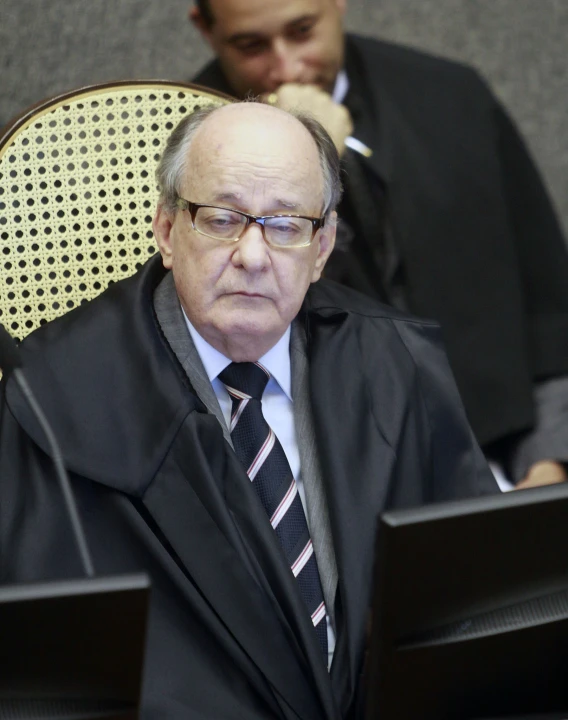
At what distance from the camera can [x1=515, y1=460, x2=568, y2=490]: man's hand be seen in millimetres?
1933

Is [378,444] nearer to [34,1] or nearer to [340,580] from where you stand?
[340,580]

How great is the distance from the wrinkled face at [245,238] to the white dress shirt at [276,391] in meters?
→ 0.01

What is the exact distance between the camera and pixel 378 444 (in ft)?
4.42

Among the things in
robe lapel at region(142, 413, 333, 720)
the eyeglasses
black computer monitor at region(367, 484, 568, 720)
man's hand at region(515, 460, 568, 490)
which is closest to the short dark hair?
the eyeglasses

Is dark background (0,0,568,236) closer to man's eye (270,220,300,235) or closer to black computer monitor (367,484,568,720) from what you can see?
man's eye (270,220,300,235)

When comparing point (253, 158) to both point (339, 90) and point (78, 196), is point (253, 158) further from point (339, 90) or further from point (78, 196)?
point (339, 90)

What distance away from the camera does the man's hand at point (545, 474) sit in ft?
6.34

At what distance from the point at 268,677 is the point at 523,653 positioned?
1.09 feet

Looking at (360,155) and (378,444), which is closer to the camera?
(378,444)

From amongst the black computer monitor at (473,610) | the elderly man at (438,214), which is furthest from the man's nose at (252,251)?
the elderly man at (438,214)

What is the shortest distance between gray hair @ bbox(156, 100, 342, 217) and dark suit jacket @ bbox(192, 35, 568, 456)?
597 mm

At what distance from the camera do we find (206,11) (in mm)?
2105

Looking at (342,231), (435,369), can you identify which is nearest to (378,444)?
(435,369)

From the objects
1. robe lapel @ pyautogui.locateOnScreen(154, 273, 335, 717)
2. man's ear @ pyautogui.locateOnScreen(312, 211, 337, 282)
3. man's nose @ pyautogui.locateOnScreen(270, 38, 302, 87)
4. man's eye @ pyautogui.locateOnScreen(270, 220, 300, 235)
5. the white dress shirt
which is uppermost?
man's nose @ pyautogui.locateOnScreen(270, 38, 302, 87)
